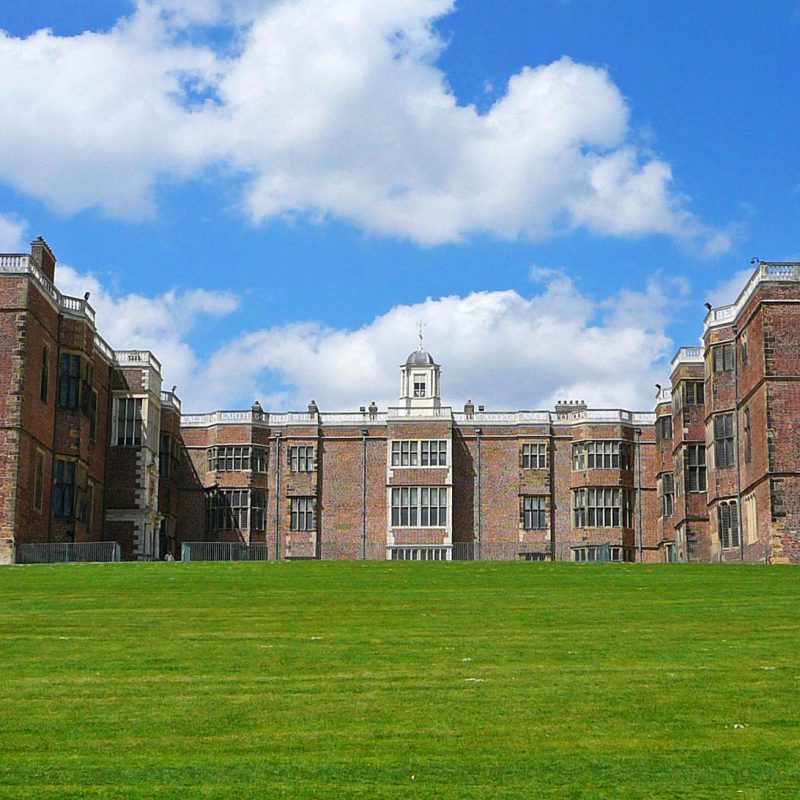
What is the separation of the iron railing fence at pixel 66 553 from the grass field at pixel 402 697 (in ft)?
63.6

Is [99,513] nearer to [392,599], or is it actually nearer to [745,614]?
[392,599]

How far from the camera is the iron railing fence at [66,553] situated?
145ft

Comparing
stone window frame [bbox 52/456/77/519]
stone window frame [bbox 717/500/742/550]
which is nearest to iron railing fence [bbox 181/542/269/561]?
stone window frame [bbox 52/456/77/519]

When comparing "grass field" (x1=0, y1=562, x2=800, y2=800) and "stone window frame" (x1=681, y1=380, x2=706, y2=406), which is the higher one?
"stone window frame" (x1=681, y1=380, x2=706, y2=406)

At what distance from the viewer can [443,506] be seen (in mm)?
67438

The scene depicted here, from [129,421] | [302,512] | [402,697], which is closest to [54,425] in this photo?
[129,421]

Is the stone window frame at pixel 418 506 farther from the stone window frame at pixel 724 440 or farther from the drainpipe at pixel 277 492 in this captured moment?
the stone window frame at pixel 724 440

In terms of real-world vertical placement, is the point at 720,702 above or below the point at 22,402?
below

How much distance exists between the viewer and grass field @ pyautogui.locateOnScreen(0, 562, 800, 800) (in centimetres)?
1105

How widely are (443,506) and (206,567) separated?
31.8 metres

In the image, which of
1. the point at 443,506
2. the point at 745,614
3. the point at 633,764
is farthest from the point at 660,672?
the point at 443,506

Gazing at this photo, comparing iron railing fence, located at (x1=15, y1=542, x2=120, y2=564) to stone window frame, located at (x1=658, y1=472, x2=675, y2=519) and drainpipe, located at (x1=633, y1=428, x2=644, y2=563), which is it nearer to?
stone window frame, located at (x1=658, y1=472, x2=675, y2=519)

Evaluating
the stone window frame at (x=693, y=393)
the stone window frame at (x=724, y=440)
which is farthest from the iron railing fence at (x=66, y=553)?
the stone window frame at (x=693, y=393)

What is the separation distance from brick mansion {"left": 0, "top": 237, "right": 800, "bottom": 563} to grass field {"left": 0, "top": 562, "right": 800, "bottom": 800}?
2223 cm
